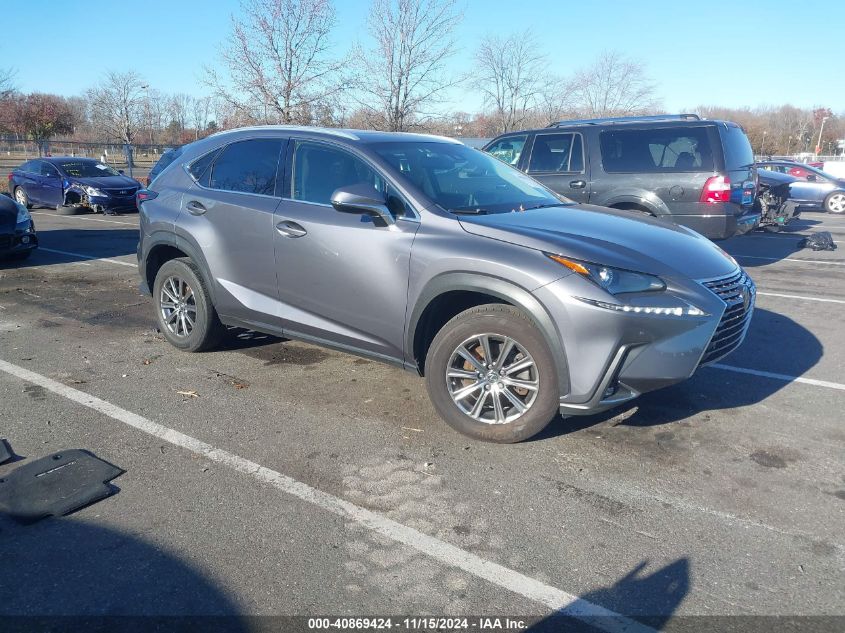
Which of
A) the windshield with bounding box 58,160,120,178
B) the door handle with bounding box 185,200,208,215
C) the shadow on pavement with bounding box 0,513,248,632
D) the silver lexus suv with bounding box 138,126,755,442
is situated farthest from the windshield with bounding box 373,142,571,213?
the windshield with bounding box 58,160,120,178

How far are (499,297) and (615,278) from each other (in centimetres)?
64

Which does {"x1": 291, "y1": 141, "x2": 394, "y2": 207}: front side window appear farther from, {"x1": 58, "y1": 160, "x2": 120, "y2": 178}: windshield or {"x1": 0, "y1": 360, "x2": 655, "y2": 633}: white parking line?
{"x1": 58, "y1": 160, "x2": 120, "y2": 178}: windshield

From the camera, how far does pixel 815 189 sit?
775 inches

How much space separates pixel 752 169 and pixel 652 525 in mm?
7050

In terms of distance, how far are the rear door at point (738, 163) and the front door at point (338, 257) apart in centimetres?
555

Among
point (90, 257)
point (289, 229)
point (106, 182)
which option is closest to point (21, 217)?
point (90, 257)

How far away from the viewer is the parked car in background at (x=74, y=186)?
1648 centimetres

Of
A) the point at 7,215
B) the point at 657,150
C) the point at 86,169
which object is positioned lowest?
the point at 7,215

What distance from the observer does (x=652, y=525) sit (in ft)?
10.3

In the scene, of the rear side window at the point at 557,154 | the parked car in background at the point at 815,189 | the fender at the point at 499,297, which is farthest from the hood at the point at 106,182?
the parked car in background at the point at 815,189

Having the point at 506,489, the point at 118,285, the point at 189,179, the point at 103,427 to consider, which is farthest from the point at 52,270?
the point at 506,489

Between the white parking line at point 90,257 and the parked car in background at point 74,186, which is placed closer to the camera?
the white parking line at point 90,257

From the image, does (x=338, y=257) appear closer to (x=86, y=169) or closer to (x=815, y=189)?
(x=86, y=169)

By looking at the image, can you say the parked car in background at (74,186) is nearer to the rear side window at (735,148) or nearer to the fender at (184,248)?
the fender at (184,248)
